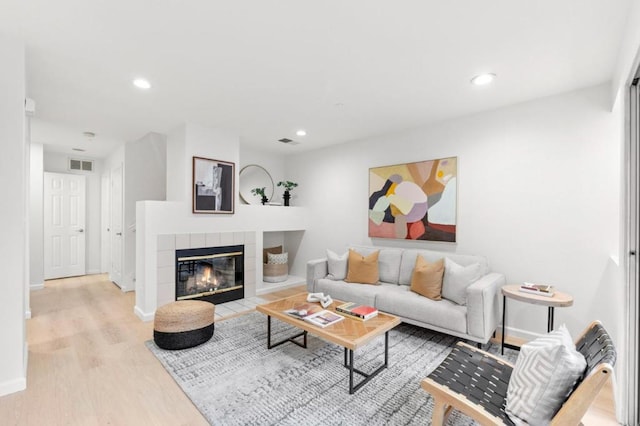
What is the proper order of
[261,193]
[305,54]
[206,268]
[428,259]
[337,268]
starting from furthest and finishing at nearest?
[261,193], [206,268], [337,268], [428,259], [305,54]

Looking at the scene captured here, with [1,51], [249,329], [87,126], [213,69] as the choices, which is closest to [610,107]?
[213,69]

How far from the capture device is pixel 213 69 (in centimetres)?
244

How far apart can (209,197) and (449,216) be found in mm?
3036

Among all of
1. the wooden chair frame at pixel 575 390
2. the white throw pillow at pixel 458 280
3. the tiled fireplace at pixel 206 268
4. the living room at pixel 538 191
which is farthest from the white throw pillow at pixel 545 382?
the tiled fireplace at pixel 206 268

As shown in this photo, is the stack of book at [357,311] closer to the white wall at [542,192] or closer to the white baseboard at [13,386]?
the white wall at [542,192]

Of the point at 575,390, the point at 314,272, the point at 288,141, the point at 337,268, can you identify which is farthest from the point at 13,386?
the point at 288,141

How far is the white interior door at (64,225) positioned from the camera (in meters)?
5.53

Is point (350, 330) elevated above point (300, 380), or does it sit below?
above

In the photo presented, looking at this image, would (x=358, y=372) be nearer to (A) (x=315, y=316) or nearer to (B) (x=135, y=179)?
(A) (x=315, y=316)

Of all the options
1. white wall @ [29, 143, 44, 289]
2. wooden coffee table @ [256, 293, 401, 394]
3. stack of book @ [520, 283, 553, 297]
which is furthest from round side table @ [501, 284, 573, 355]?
white wall @ [29, 143, 44, 289]

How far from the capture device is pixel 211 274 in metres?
4.14

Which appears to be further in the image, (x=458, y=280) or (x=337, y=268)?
(x=337, y=268)

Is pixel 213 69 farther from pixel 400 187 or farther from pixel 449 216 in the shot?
→ pixel 449 216

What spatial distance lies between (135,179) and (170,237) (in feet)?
6.12
